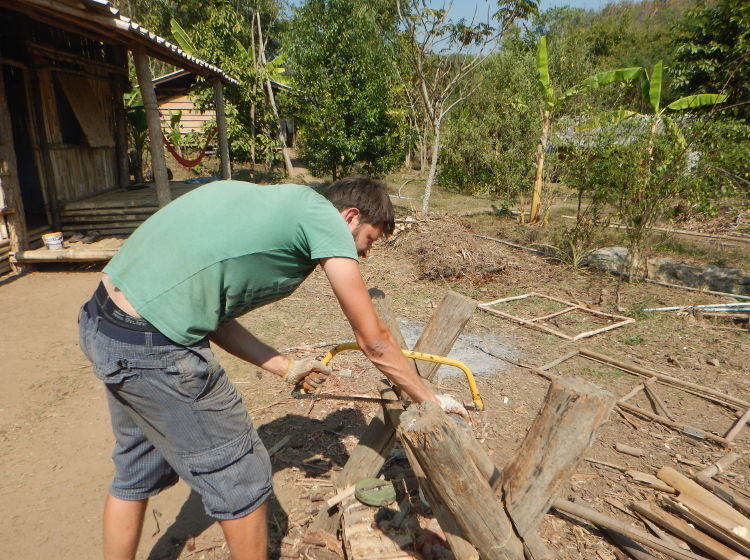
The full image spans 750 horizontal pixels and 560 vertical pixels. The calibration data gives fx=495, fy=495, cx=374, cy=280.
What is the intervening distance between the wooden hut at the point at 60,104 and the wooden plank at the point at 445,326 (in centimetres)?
565

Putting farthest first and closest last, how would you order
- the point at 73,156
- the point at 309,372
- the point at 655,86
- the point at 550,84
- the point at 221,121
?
the point at 550,84
the point at 221,121
the point at 655,86
the point at 73,156
the point at 309,372

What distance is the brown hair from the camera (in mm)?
1992

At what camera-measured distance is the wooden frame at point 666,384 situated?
3.85m

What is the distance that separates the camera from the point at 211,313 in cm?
179

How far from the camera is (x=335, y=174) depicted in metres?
14.4

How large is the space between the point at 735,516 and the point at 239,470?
2616 mm

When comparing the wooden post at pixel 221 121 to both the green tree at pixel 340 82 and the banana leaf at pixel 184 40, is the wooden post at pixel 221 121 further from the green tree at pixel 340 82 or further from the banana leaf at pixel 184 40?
the banana leaf at pixel 184 40

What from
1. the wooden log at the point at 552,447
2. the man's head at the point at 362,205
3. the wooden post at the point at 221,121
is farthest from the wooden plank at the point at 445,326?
the wooden post at the point at 221,121

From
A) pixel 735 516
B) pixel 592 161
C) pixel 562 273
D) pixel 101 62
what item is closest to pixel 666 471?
pixel 735 516

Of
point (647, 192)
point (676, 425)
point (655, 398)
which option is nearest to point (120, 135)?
point (647, 192)

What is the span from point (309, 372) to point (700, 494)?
2.44m

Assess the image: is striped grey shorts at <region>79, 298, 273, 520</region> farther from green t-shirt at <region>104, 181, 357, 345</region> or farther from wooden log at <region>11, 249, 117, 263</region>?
wooden log at <region>11, 249, 117, 263</region>

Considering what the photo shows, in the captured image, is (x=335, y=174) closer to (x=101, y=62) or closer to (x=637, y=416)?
(x=101, y=62)

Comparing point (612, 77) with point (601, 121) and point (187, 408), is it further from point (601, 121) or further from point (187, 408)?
point (187, 408)
